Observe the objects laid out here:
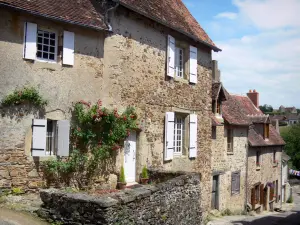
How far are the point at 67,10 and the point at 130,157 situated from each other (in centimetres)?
479

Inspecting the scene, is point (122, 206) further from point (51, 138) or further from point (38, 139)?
point (51, 138)

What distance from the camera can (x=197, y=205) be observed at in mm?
10891

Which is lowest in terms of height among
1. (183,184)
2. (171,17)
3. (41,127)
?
(183,184)

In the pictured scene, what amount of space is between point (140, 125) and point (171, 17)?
4.24 meters

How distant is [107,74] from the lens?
10336mm

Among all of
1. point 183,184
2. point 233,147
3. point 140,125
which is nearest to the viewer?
point 183,184

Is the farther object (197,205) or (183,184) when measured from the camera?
(197,205)

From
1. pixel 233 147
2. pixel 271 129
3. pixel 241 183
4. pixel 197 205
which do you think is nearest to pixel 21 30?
pixel 197 205

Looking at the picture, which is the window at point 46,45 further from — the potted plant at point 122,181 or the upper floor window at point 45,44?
the potted plant at point 122,181

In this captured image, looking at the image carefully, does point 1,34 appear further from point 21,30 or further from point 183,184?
point 183,184

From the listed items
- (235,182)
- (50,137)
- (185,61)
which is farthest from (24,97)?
(235,182)

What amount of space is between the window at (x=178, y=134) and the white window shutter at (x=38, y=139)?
565 centimetres

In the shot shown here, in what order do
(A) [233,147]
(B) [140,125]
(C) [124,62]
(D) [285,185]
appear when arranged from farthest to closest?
1. (D) [285,185]
2. (A) [233,147]
3. (B) [140,125]
4. (C) [124,62]

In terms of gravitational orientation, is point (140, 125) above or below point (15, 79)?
below
